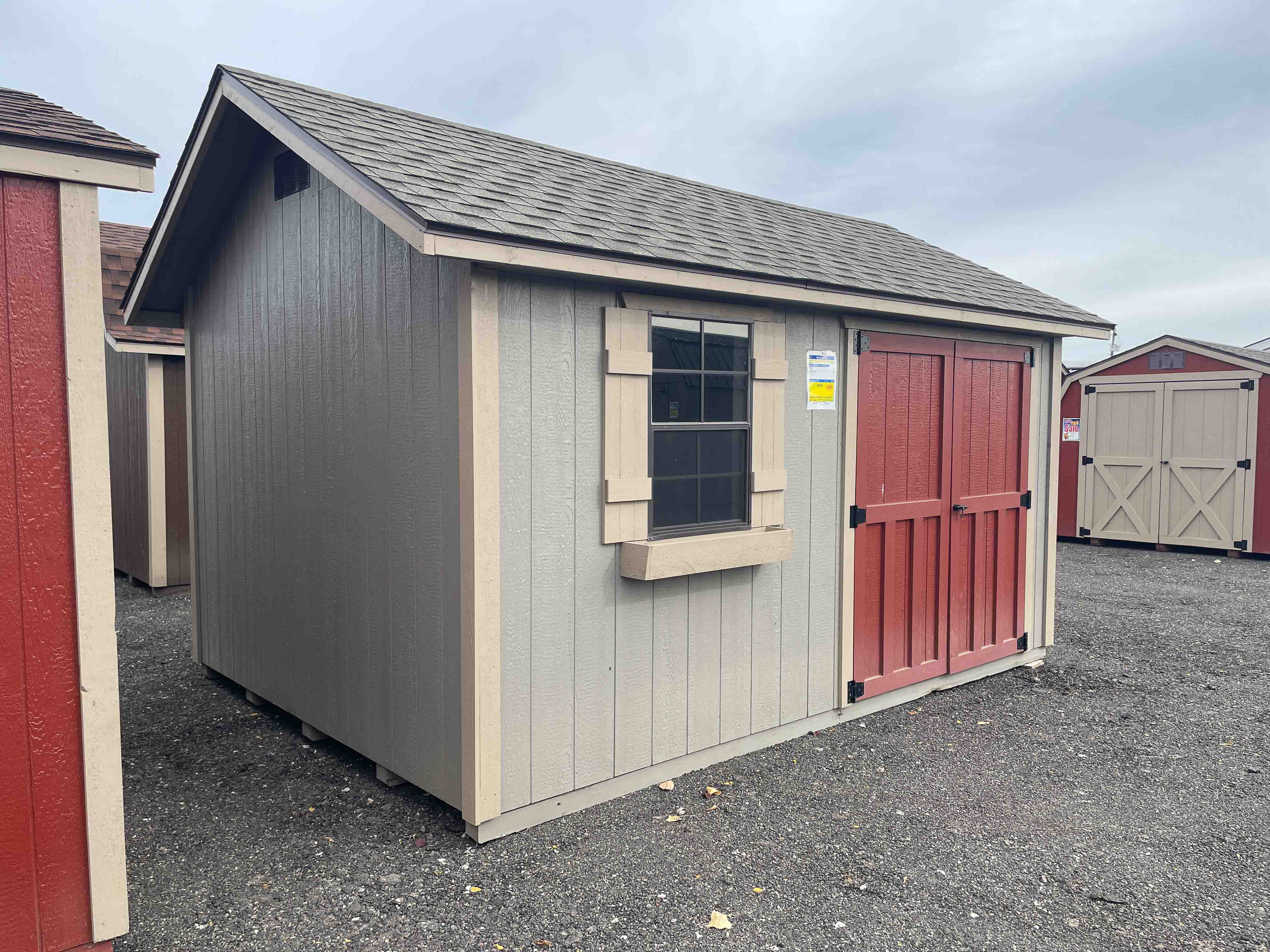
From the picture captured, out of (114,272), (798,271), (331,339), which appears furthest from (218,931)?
(114,272)

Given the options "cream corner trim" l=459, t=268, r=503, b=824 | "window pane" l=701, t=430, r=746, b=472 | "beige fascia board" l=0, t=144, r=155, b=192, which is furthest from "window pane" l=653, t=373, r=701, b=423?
"beige fascia board" l=0, t=144, r=155, b=192

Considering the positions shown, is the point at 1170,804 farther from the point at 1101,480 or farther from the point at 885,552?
the point at 1101,480

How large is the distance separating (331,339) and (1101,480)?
11115 millimetres

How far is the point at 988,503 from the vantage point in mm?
5781

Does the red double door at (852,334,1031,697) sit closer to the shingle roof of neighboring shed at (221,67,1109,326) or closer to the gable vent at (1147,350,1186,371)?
the shingle roof of neighboring shed at (221,67,1109,326)

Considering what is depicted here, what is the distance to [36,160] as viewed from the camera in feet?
7.64

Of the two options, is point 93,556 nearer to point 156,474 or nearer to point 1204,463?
point 156,474

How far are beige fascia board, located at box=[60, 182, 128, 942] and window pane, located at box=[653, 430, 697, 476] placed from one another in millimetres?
2243

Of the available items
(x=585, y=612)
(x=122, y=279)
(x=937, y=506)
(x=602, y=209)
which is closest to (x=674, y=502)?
(x=585, y=612)

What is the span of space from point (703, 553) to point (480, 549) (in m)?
1.11

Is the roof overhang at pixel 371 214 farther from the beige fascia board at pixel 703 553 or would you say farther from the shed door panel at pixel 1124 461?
the shed door panel at pixel 1124 461

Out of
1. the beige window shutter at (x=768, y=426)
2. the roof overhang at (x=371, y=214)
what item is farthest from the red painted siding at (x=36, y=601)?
the beige window shutter at (x=768, y=426)

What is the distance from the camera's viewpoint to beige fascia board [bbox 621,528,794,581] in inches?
150

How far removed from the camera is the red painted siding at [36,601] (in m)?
2.35
